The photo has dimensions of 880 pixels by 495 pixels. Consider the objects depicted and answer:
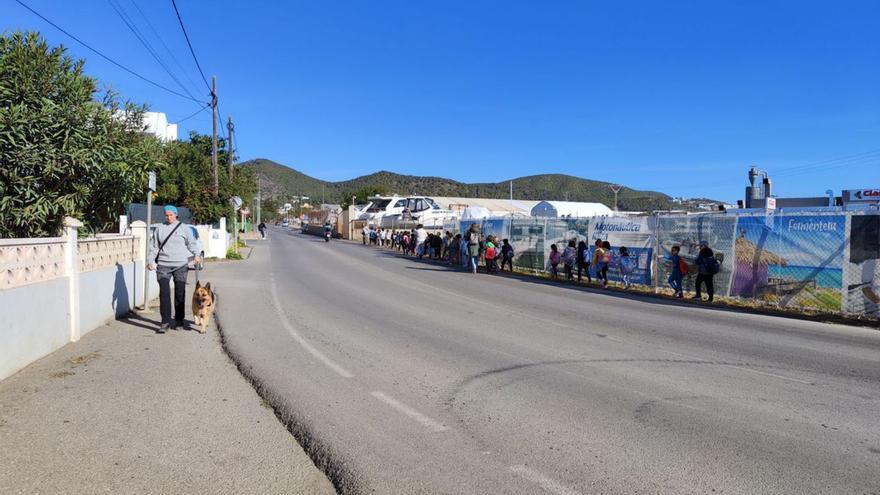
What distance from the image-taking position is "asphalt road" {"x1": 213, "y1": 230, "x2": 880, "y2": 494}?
4.36 m

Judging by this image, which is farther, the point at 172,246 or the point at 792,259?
the point at 792,259

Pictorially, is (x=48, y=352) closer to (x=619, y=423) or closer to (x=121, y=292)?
(x=121, y=292)

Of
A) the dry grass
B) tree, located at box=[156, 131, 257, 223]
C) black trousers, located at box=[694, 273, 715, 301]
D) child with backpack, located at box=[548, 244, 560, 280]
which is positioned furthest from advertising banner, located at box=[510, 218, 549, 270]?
the dry grass

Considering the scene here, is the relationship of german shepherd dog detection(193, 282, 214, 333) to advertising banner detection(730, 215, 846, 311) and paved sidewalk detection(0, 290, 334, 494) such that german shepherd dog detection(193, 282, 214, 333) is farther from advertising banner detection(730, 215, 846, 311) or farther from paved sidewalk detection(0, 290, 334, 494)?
advertising banner detection(730, 215, 846, 311)

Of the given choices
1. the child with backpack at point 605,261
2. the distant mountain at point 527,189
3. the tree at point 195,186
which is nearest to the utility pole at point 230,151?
the tree at point 195,186

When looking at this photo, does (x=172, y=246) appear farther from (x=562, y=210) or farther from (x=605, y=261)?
(x=562, y=210)

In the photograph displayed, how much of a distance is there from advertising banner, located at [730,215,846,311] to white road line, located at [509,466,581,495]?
41.0ft

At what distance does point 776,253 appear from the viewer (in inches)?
596

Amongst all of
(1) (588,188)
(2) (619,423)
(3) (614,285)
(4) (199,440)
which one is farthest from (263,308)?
(1) (588,188)

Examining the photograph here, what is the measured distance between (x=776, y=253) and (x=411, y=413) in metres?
12.7

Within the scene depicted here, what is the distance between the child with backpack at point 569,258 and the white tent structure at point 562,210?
441 cm

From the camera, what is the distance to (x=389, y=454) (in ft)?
15.3

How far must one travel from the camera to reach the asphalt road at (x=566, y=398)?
14.3ft

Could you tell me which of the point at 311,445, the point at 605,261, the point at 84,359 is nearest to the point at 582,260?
the point at 605,261
